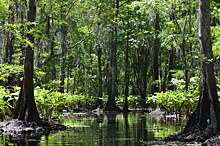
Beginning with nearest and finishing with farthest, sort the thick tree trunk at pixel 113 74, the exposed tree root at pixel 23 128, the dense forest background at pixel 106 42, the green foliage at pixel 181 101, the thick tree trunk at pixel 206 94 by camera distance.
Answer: the thick tree trunk at pixel 206 94 → the exposed tree root at pixel 23 128 → the dense forest background at pixel 106 42 → the green foliage at pixel 181 101 → the thick tree trunk at pixel 113 74

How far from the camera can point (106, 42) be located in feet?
118

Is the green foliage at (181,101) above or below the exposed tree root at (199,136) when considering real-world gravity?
above

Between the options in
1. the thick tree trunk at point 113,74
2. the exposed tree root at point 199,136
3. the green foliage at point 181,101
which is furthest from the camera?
the thick tree trunk at point 113,74

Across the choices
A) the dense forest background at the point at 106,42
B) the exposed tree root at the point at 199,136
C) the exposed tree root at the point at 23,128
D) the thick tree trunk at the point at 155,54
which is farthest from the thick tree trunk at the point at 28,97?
the thick tree trunk at the point at 155,54

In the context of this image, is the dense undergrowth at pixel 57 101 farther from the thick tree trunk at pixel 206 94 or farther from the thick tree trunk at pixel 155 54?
the thick tree trunk at pixel 206 94

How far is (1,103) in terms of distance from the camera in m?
13.1

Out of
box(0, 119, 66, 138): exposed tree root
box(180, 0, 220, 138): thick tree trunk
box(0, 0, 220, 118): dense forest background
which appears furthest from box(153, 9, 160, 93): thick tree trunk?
box(180, 0, 220, 138): thick tree trunk

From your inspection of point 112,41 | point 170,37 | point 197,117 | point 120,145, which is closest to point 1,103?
point 120,145

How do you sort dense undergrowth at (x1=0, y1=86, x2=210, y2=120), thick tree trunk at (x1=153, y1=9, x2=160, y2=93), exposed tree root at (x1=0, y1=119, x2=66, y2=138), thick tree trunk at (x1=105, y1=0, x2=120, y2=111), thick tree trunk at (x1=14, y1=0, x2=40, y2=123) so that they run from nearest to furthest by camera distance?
exposed tree root at (x1=0, y1=119, x2=66, y2=138)
thick tree trunk at (x1=14, y1=0, x2=40, y2=123)
dense undergrowth at (x1=0, y1=86, x2=210, y2=120)
thick tree trunk at (x1=105, y1=0, x2=120, y2=111)
thick tree trunk at (x1=153, y1=9, x2=160, y2=93)

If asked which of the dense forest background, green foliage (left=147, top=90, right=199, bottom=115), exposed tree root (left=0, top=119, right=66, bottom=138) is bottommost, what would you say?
exposed tree root (left=0, top=119, right=66, bottom=138)

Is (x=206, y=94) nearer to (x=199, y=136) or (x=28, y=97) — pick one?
(x=199, y=136)

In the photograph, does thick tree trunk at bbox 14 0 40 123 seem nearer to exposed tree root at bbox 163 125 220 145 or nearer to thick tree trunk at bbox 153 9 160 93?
exposed tree root at bbox 163 125 220 145

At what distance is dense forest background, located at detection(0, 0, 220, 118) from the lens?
16922 millimetres

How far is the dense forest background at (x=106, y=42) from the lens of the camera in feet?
55.5
